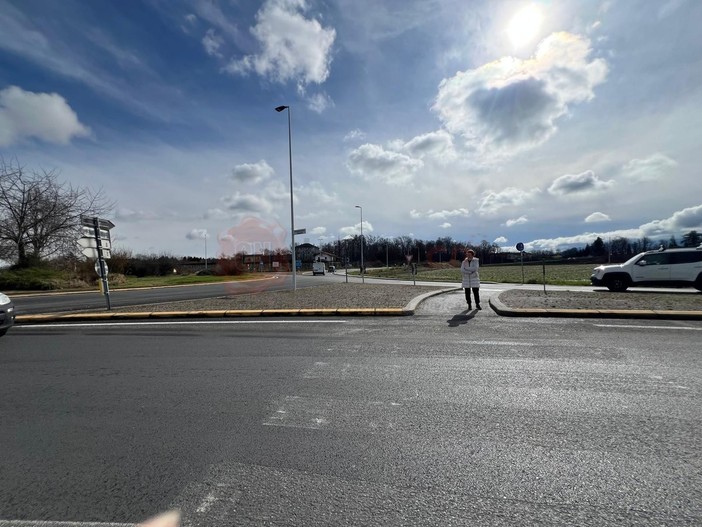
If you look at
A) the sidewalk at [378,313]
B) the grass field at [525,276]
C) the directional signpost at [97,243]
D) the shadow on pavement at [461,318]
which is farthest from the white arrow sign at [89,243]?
the grass field at [525,276]

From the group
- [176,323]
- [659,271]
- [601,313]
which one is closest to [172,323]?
[176,323]

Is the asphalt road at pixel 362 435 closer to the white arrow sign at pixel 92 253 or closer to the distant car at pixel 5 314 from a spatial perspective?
the distant car at pixel 5 314

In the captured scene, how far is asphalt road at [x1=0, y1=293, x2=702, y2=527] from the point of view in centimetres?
212

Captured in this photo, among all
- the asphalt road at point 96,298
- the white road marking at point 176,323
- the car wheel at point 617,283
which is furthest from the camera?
the car wheel at point 617,283

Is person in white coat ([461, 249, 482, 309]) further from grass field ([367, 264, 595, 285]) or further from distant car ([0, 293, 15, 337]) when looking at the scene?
grass field ([367, 264, 595, 285])

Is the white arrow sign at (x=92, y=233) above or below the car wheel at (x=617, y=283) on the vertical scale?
above

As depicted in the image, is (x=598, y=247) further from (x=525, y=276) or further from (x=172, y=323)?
(x=172, y=323)

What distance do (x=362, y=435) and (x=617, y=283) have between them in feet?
58.0

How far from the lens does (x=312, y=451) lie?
2.74 meters

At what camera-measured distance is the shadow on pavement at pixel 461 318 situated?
7969 mm

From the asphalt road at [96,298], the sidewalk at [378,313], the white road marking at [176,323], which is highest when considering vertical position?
the asphalt road at [96,298]

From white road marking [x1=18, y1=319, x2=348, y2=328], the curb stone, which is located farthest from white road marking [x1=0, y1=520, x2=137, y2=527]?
the curb stone

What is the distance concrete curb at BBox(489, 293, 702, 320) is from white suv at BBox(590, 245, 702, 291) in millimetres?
8650

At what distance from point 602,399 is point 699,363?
2.41 meters
